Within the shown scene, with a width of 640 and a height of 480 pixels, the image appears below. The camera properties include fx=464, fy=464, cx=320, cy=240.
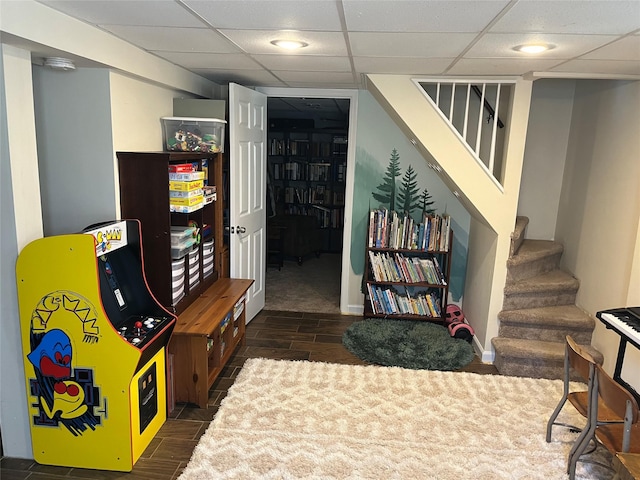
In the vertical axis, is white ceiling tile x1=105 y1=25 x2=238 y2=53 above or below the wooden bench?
above

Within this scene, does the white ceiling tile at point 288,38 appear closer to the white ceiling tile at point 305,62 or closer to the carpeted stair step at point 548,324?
the white ceiling tile at point 305,62

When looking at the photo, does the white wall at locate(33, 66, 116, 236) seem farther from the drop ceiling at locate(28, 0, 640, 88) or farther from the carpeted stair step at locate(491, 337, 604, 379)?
the carpeted stair step at locate(491, 337, 604, 379)

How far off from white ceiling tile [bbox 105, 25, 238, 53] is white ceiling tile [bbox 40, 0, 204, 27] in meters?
0.10

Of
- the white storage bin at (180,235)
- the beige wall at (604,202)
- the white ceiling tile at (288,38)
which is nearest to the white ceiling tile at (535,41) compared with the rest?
the white ceiling tile at (288,38)

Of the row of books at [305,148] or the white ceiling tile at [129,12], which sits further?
the row of books at [305,148]

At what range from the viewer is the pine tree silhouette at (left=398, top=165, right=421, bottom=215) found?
433cm

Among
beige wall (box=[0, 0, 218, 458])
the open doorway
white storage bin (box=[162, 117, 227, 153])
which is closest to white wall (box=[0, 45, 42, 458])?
beige wall (box=[0, 0, 218, 458])

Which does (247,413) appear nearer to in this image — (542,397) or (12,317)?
(12,317)

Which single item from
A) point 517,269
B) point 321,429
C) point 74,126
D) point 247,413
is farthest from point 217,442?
point 517,269

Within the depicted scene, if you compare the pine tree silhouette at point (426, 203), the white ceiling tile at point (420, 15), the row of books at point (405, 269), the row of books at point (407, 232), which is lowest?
the row of books at point (405, 269)

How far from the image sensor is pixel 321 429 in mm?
2582

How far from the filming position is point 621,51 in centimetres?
227

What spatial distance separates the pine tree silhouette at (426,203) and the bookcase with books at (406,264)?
0.10 metres

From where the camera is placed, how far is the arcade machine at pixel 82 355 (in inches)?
81.3
